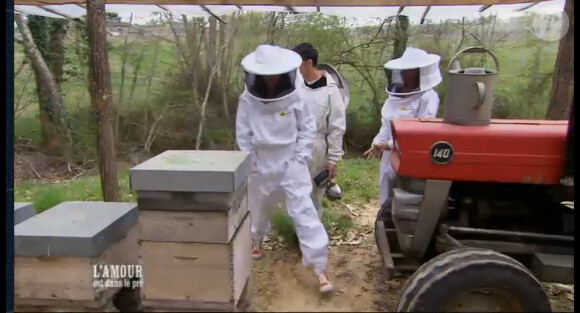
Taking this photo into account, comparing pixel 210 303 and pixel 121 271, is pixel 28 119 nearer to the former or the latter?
pixel 121 271

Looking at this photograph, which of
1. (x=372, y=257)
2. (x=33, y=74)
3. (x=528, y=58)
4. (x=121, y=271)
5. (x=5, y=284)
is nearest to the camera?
(x=5, y=284)

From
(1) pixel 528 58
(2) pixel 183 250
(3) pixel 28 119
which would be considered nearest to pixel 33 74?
(3) pixel 28 119

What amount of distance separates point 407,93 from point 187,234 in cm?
198

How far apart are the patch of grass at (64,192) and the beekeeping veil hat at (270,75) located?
132 centimetres

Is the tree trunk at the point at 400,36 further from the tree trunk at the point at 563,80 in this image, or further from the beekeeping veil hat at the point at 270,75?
the beekeeping veil hat at the point at 270,75

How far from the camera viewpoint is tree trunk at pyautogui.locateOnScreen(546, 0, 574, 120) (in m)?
4.43

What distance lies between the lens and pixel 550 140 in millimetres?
2193

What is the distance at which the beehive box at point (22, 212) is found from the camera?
7.99ft

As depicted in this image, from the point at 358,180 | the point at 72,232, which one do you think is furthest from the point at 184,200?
the point at 358,180

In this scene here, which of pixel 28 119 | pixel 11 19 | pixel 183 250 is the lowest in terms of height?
pixel 28 119

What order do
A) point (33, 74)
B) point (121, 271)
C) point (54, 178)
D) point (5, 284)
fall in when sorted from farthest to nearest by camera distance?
1. point (33, 74)
2. point (54, 178)
3. point (121, 271)
4. point (5, 284)

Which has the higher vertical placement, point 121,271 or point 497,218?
point 497,218

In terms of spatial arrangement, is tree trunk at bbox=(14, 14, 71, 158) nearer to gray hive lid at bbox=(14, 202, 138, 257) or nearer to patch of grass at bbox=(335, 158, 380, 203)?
patch of grass at bbox=(335, 158, 380, 203)

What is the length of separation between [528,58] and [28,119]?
25.6 feet
